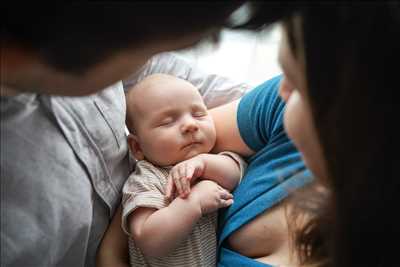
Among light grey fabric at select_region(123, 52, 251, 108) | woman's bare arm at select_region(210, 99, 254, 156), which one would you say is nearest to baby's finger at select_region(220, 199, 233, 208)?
woman's bare arm at select_region(210, 99, 254, 156)

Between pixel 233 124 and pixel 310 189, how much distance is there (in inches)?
10.5

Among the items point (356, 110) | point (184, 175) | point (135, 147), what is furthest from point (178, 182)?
point (356, 110)

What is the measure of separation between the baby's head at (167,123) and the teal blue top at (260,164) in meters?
0.07

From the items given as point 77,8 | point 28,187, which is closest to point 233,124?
point 28,187

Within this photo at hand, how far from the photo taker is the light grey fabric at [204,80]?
917mm

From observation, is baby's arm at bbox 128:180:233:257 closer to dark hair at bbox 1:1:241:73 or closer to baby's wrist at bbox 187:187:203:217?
baby's wrist at bbox 187:187:203:217

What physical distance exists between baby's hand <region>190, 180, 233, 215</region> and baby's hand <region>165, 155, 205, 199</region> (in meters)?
0.01

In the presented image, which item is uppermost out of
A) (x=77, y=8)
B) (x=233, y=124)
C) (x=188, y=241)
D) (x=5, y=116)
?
(x=77, y=8)

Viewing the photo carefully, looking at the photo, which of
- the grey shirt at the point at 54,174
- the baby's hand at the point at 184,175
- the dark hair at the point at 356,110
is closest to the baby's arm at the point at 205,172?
the baby's hand at the point at 184,175

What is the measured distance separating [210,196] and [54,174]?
25 cm

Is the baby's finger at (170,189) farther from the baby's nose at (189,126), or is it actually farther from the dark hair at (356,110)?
the dark hair at (356,110)

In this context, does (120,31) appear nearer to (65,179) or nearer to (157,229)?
(65,179)

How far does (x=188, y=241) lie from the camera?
743 millimetres

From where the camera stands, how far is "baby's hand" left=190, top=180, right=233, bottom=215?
2.40 ft
